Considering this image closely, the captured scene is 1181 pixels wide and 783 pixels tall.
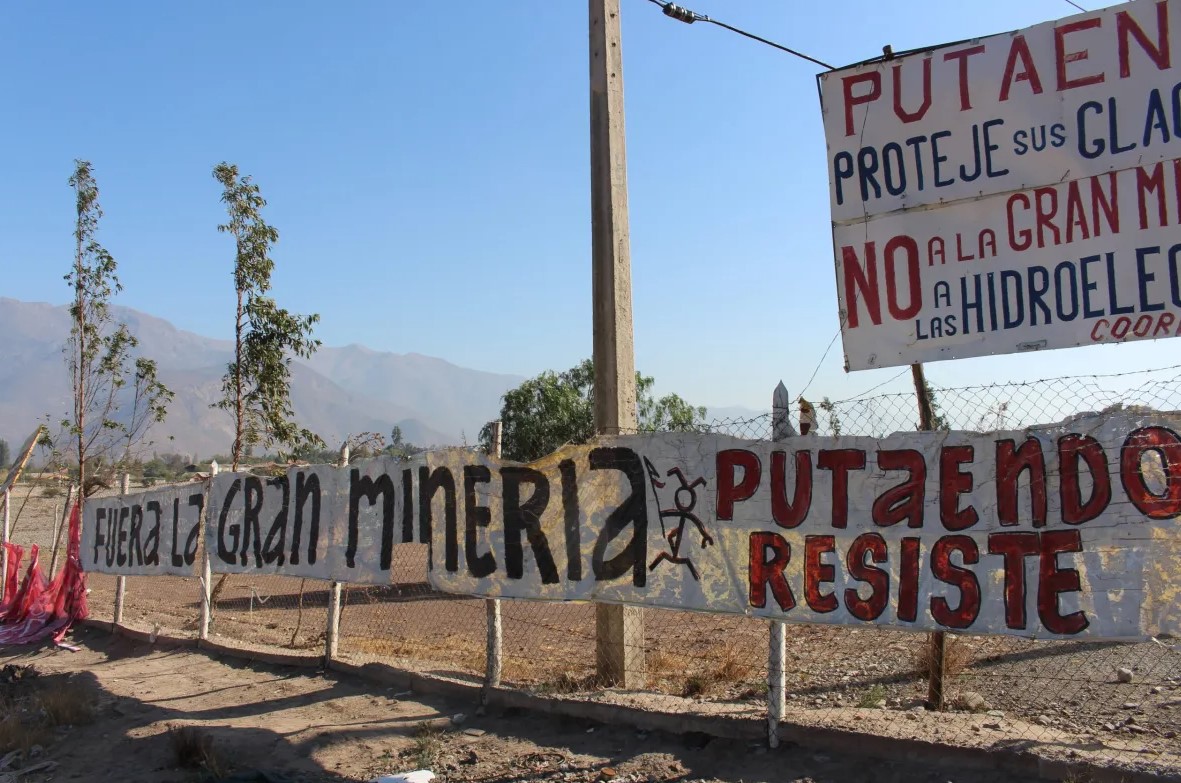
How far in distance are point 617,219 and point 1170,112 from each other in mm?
3796

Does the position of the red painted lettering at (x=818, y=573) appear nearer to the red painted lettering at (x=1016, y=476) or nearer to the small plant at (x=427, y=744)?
the red painted lettering at (x=1016, y=476)

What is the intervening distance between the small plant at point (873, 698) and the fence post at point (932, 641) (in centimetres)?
56

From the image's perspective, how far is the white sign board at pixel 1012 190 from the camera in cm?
504

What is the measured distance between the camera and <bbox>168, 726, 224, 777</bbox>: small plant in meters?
5.64

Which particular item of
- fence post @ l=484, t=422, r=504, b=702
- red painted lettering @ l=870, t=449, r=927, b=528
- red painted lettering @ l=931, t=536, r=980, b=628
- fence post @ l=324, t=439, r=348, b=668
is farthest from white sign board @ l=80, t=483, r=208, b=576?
red painted lettering @ l=931, t=536, r=980, b=628

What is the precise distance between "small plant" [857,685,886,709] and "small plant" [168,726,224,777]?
441cm

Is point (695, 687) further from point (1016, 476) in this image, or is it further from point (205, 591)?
point (205, 591)

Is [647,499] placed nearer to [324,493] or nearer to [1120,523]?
[1120,523]

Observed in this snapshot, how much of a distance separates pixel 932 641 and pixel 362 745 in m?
3.88

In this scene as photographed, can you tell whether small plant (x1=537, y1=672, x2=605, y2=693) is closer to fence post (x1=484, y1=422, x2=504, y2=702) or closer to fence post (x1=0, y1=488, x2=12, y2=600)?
fence post (x1=484, y1=422, x2=504, y2=702)

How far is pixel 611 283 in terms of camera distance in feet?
23.3

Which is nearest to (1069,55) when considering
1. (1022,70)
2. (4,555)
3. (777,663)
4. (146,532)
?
(1022,70)

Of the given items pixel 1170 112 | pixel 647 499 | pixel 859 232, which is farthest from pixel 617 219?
pixel 1170 112

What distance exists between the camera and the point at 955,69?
5641mm
